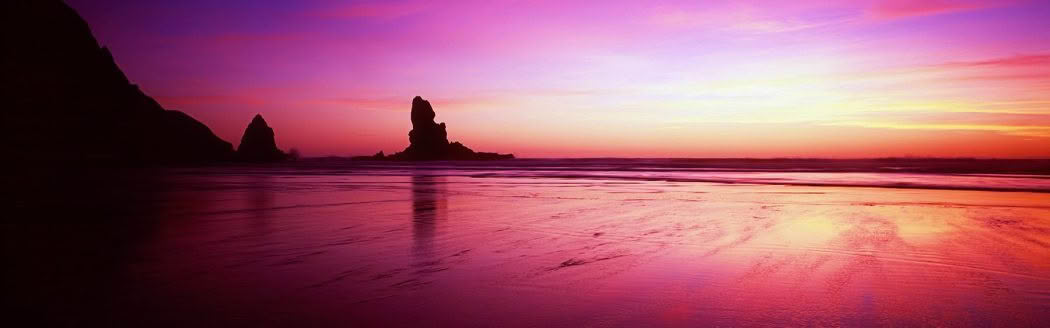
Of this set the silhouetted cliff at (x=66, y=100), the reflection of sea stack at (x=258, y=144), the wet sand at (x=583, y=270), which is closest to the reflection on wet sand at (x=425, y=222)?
the wet sand at (x=583, y=270)

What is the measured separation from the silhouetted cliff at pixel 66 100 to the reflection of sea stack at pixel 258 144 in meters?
23.7

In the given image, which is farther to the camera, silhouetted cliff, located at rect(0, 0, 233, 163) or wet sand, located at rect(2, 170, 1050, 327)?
silhouetted cliff, located at rect(0, 0, 233, 163)

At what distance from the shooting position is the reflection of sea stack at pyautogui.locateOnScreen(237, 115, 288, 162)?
127m

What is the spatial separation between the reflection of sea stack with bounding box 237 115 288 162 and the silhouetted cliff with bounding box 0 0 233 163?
23662 mm

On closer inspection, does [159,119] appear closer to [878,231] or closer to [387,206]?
[387,206]

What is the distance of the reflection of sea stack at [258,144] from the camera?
417 ft

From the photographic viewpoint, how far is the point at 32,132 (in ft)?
220

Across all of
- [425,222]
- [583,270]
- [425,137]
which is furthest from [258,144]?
[583,270]

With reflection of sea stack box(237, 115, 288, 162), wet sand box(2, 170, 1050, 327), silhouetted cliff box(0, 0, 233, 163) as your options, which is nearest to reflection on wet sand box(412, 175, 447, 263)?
wet sand box(2, 170, 1050, 327)

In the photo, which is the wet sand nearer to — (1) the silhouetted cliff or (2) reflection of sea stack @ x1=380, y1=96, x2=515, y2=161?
Answer: (1) the silhouetted cliff

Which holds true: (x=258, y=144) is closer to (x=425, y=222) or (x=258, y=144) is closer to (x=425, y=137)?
(x=425, y=137)

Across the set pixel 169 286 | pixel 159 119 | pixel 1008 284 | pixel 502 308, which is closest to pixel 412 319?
pixel 502 308

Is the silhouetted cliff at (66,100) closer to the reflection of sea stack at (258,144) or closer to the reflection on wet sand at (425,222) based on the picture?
the reflection of sea stack at (258,144)

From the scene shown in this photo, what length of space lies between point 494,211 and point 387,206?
291 centimetres
